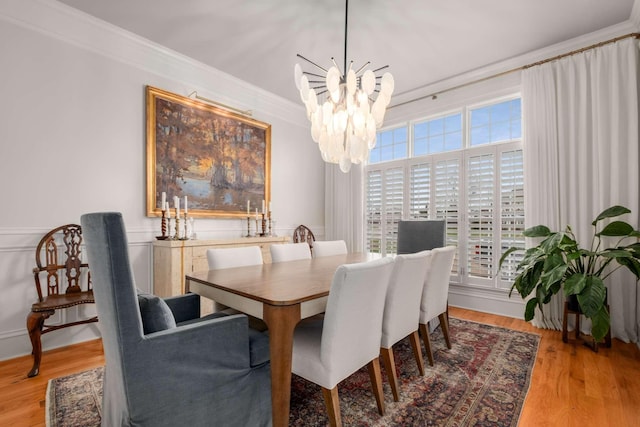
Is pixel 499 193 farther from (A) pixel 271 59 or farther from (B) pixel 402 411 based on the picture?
(A) pixel 271 59

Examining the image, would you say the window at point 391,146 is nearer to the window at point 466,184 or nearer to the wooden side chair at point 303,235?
the window at point 466,184

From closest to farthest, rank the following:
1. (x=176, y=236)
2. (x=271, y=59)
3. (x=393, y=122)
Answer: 1. (x=176, y=236)
2. (x=271, y=59)
3. (x=393, y=122)

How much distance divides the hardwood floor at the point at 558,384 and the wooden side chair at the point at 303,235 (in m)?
2.63

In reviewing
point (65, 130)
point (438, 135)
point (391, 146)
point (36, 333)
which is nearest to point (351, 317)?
point (36, 333)

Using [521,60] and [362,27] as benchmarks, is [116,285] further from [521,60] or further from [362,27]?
[521,60]

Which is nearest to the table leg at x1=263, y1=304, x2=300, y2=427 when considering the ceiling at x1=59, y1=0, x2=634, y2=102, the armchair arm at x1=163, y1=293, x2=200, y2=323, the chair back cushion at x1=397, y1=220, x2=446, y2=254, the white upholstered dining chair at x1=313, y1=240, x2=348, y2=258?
the armchair arm at x1=163, y1=293, x2=200, y2=323

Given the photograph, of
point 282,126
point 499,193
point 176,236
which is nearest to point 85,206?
point 176,236

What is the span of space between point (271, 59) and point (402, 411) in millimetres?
3523

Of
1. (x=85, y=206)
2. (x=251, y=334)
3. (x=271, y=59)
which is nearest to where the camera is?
(x=251, y=334)

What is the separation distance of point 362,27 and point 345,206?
2.64 meters

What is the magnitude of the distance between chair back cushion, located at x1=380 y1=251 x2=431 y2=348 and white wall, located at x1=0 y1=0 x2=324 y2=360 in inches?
102

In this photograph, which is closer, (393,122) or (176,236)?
(176,236)

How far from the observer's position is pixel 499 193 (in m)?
3.52

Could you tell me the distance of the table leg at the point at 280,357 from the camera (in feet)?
4.45
